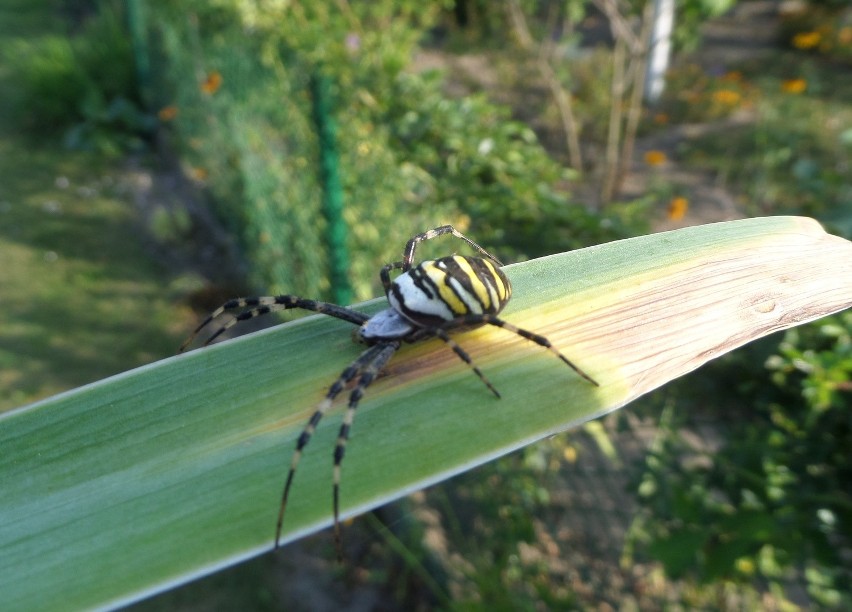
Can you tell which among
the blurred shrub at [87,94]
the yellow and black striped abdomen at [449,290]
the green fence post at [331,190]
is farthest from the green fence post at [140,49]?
the yellow and black striped abdomen at [449,290]

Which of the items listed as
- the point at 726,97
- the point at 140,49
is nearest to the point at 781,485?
the point at 726,97

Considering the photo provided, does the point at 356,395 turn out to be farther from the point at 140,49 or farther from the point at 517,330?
the point at 140,49

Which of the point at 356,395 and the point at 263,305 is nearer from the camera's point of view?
the point at 356,395

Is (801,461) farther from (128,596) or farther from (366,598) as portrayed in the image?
(366,598)

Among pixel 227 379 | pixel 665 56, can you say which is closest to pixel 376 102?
pixel 227 379

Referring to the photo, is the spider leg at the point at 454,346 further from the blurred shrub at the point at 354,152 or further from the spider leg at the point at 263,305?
the blurred shrub at the point at 354,152

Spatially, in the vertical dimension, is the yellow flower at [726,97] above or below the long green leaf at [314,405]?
below

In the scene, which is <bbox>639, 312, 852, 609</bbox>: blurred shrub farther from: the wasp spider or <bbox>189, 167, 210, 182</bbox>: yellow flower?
<bbox>189, 167, 210, 182</bbox>: yellow flower
